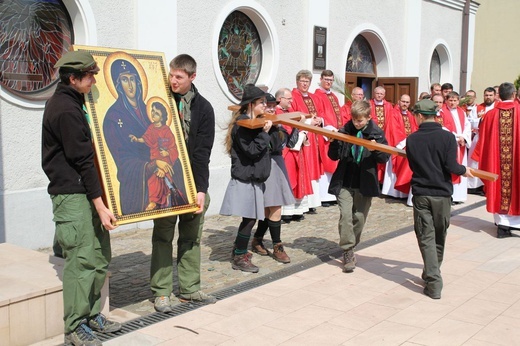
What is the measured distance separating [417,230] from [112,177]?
8.98 feet

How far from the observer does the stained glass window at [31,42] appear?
21.9 ft

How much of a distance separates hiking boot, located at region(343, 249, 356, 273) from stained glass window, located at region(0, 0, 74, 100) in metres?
3.85

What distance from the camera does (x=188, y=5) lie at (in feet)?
28.3

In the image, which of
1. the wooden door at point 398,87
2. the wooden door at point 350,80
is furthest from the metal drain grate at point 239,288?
the wooden door at point 350,80

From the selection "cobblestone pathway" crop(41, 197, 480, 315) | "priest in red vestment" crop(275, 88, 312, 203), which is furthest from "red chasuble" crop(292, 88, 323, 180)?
"cobblestone pathway" crop(41, 197, 480, 315)

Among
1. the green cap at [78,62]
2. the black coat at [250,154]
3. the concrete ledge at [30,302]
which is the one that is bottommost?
the concrete ledge at [30,302]

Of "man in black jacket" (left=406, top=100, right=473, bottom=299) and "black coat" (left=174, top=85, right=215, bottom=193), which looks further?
"man in black jacket" (left=406, top=100, right=473, bottom=299)

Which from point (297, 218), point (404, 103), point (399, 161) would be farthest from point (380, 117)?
point (297, 218)

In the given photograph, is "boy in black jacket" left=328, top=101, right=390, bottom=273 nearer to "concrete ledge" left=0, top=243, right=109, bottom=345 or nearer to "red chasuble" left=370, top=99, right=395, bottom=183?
"concrete ledge" left=0, top=243, right=109, bottom=345

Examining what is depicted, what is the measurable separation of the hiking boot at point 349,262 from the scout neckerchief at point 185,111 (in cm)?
221

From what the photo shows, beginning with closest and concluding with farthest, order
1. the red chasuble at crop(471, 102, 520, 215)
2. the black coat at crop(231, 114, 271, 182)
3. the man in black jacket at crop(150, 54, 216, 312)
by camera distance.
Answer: the man in black jacket at crop(150, 54, 216, 312)
the black coat at crop(231, 114, 271, 182)
the red chasuble at crop(471, 102, 520, 215)

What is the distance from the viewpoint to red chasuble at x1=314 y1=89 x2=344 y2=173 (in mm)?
9734

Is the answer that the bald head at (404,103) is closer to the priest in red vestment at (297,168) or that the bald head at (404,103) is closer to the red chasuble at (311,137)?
the red chasuble at (311,137)

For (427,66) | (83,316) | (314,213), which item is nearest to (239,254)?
(83,316)
